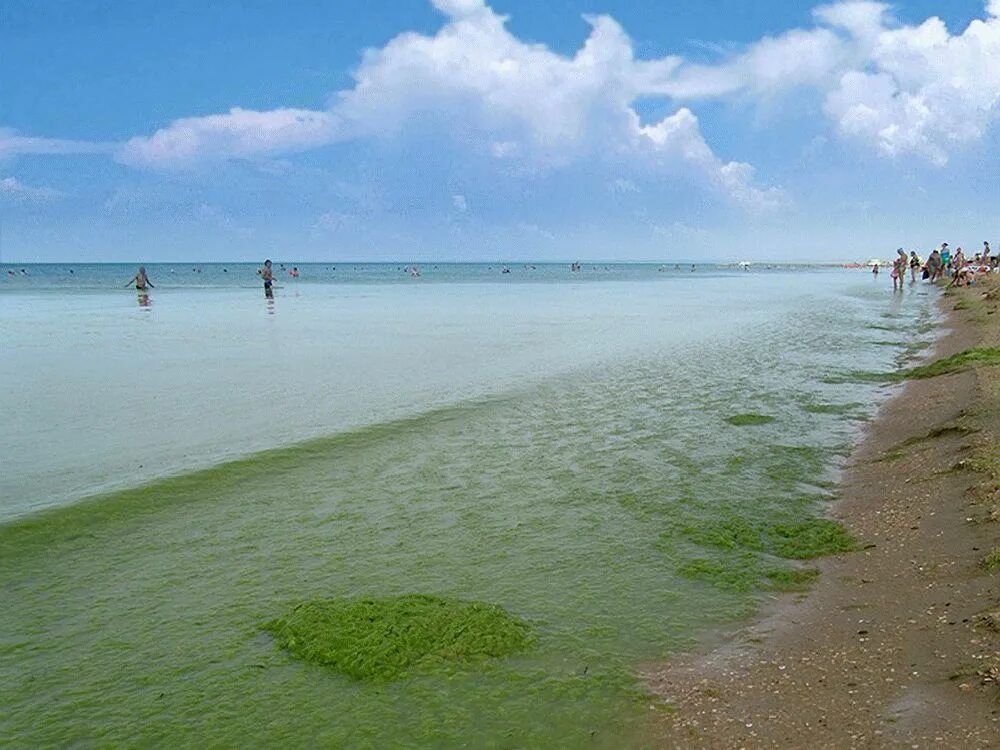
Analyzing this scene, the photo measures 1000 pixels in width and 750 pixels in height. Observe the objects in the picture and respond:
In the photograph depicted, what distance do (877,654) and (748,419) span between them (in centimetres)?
971

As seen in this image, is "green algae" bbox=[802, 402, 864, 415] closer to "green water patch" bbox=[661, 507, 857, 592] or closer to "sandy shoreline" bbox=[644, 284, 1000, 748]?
"sandy shoreline" bbox=[644, 284, 1000, 748]

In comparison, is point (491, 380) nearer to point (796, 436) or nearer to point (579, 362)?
point (579, 362)

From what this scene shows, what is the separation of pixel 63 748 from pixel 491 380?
15627 mm

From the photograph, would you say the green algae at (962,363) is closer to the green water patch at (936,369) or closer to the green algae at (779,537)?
the green water patch at (936,369)

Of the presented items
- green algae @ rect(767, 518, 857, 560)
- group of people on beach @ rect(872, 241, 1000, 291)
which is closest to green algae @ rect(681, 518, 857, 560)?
green algae @ rect(767, 518, 857, 560)

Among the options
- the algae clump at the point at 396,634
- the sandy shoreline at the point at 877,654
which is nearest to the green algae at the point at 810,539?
the sandy shoreline at the point at 877,654

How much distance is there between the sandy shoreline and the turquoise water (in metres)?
0.46

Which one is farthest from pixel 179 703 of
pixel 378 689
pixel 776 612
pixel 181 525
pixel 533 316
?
pixel 533 316

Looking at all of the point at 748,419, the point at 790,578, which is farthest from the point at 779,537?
the point at 748,419

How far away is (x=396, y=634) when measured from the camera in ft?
22.4

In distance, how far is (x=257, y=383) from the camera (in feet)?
65.8

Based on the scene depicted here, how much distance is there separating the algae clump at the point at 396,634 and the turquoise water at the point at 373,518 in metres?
0.18

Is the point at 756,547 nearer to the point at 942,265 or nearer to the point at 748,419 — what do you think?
the point at 748,419

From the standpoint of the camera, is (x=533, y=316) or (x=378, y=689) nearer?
(x=378, y=689)
